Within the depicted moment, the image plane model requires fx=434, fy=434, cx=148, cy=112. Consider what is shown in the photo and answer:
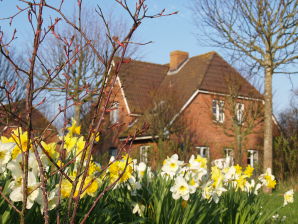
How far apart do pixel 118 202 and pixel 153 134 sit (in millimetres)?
17066

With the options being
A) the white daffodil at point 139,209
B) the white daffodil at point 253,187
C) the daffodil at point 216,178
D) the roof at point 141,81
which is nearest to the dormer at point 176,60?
the roof at point 141,81

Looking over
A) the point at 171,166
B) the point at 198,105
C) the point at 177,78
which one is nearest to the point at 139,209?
the point at 171,166

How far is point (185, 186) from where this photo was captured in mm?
3229

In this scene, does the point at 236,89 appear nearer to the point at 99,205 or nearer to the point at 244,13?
the point at 244,13

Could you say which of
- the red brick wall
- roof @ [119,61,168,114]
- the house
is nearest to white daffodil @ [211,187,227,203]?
the house

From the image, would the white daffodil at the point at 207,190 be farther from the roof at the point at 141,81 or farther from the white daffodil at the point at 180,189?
the roof at the point at 141,81

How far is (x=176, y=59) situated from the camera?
28656 millimetres

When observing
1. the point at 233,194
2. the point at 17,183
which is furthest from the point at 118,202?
the point at 17,183

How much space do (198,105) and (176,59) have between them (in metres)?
5.62

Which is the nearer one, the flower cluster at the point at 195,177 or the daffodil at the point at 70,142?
the daffodil at the point at 70,142

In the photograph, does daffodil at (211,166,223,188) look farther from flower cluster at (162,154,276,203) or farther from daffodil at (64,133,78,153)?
daffodil at (64,133,78,153)

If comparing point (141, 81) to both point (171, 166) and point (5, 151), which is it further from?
point (5, 151)

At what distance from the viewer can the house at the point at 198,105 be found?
1942 centimetres

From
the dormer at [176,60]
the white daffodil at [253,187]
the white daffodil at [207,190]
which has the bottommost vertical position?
the white daffodil at [253,187]
